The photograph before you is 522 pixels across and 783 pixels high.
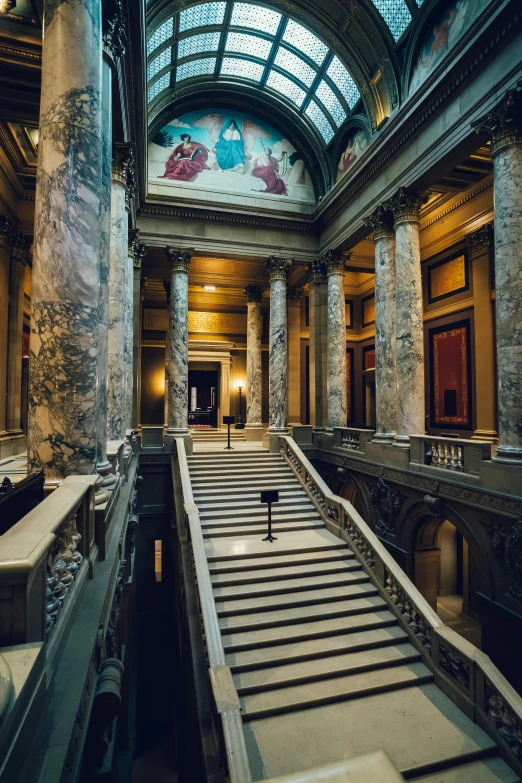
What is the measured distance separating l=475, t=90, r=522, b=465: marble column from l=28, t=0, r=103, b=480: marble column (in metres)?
7.33

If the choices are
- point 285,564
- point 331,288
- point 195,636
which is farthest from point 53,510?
point 331,288

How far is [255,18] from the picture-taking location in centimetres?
1402

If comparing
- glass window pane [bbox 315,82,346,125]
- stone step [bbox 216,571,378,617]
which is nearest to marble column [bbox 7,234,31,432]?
stone step [bbox 216,571,378,617]

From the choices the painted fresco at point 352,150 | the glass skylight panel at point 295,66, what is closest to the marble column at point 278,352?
the painted fresco at point 352,150

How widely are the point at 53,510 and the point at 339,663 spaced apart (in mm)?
5529

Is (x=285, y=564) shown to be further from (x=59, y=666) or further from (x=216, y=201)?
(x=216, y=201)

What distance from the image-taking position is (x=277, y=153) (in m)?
17.4

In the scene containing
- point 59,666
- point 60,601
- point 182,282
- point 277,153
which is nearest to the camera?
point 59,666

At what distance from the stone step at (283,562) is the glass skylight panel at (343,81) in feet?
46.2

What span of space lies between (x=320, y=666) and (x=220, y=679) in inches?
71.6

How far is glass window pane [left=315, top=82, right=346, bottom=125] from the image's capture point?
15.3m

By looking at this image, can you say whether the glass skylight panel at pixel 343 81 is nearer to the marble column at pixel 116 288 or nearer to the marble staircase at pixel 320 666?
the marble column at pixel 116 288

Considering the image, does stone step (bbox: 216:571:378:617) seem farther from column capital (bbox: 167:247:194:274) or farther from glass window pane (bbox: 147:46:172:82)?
glass window pane (bbox: 147:46:172:82)

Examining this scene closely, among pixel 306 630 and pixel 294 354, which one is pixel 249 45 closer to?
pixel 294 354
